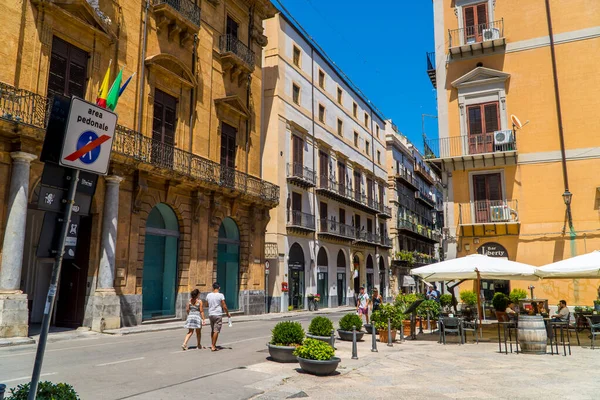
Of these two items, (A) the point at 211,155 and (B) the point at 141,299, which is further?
(A) the point at 211,155

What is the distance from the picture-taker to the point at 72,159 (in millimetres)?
4020

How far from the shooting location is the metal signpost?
12.6 feet

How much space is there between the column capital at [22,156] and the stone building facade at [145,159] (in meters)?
0.04

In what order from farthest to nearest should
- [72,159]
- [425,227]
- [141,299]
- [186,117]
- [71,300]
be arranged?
[425,227] < [186,117] < [141,299] < [71,300] < [72,159]

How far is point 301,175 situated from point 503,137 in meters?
14.3

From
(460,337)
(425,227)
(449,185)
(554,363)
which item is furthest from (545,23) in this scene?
(425,227)

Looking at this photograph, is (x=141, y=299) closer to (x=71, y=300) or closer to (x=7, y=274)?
(x=71, y=300)

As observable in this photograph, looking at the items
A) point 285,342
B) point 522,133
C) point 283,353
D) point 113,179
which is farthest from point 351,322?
point 522,133

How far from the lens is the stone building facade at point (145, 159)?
50.3ft

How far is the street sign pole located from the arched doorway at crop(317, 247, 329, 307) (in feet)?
105

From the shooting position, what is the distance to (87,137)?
4164mm

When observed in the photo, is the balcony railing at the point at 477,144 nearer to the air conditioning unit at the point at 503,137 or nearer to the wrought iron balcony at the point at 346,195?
the air conditioning unit at the point at 503,137

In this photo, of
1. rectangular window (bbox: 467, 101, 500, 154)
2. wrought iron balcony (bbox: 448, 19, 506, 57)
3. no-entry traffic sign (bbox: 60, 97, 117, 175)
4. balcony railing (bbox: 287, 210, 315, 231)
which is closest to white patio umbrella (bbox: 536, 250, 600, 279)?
rectangular window (bbox: 467, 101, 500, 154)

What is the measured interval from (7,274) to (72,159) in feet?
41.9
